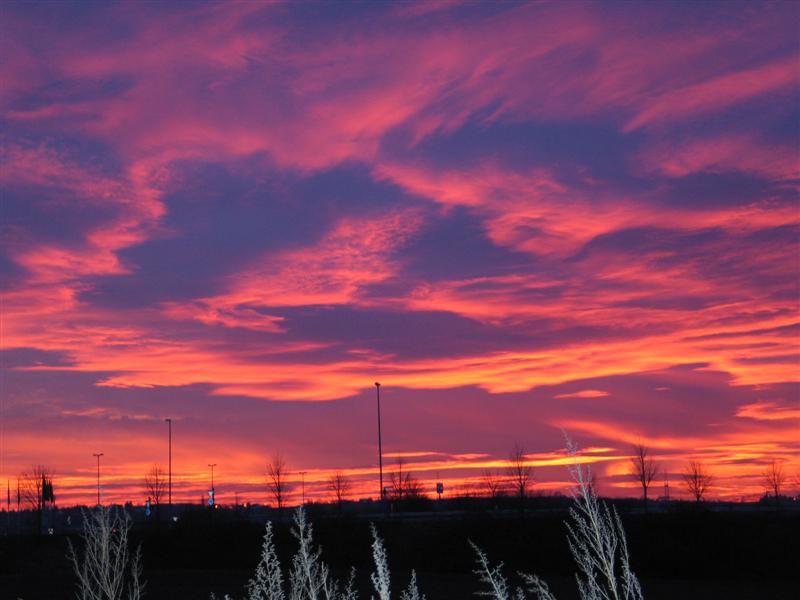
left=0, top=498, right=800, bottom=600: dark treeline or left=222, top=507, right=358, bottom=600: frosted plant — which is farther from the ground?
left=222, top=507, right=358, bottom=600: frosted plant

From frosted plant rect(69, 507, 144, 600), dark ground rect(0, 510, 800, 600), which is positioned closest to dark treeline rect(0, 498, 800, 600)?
dark ground rect(0, 510, 800, 600)

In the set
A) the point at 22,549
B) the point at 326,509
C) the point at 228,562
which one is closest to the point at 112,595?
the point at 228,562

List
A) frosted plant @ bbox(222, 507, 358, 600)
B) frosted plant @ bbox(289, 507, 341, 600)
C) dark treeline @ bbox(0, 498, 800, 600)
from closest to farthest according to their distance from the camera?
frosted plant @ bbox(289, 507, 341, 600) < frosted plant @ bbox(222, 507, 358, 600) < dark treeline @ bbox(0, 498, 800, 600)

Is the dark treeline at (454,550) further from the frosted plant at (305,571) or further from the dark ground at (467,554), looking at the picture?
the frosted plant at (305,571)

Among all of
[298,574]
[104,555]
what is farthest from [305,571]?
[104,555]

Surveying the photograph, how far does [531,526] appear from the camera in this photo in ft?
189

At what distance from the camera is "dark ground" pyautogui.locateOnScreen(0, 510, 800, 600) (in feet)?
158

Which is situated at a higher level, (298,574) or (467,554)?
(298,574)

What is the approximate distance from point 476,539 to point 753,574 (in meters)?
16.0

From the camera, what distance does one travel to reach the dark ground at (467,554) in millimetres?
48094

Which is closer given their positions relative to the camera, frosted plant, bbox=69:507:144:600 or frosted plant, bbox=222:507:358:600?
frosted plant, bbox=222:507:358:600

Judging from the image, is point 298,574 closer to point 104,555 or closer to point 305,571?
point 305,571

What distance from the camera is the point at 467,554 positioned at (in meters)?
55.6

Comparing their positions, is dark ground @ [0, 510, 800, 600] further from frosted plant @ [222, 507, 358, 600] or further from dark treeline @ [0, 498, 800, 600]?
frosted plant @ [222, 507, 358, 600]
